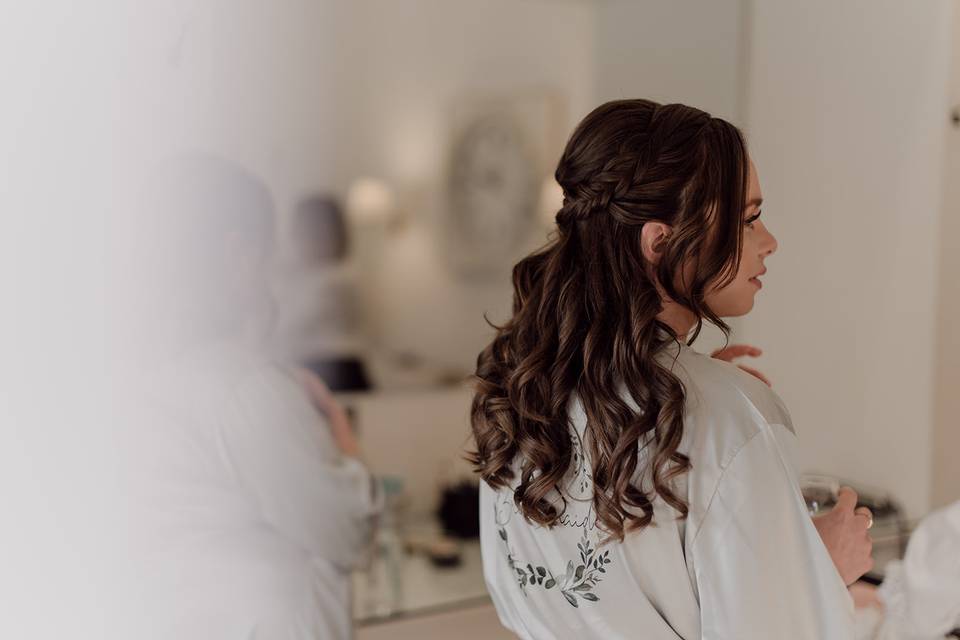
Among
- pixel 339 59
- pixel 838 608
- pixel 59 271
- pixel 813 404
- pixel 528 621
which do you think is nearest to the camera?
pixel 838 608

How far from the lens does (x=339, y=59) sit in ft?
12.3

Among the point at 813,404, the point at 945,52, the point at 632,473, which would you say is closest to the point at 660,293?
the point at 632,473

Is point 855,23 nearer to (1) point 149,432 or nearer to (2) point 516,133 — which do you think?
(1) point 149,432

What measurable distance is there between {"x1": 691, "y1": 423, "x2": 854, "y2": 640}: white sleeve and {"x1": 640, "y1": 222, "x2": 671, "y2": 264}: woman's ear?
23 centimetres

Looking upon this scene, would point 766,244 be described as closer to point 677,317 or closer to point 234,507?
point 677,317

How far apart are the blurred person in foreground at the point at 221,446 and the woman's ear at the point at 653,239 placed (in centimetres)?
85

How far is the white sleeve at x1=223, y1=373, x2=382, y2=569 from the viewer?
63.4 inches

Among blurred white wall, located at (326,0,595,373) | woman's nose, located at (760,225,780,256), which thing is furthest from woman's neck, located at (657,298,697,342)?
blurred white wall, located at (326,0,595,373)

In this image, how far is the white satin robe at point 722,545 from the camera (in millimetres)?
1005

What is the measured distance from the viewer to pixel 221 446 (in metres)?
1.60

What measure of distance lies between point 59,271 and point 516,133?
2.75 m

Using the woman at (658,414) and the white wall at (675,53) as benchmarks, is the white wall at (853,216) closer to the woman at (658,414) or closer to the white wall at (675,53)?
the white wall at (675,53)

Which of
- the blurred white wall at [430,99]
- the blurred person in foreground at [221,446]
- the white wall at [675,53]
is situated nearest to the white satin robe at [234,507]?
the blurred person in foreground at [221,446]

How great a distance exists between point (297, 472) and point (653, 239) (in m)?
0.91
